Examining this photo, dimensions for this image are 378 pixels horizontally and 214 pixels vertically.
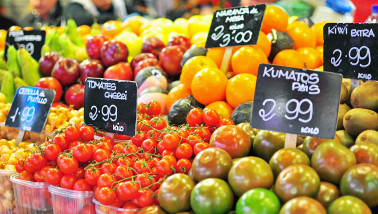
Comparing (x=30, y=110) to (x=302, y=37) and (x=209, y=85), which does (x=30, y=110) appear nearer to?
(x=209, y=85)

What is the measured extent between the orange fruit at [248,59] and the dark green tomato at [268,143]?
0.73 meters

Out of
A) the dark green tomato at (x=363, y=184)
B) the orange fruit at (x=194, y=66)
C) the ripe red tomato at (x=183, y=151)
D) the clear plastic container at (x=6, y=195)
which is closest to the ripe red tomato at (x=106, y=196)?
the ripe red tomato at (x=183, y=151)

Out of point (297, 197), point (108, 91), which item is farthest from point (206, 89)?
point (297, 197)

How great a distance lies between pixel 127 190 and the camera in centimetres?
133

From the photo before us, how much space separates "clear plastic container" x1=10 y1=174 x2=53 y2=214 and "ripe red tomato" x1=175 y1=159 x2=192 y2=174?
573 mm

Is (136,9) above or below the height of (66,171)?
above

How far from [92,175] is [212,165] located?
0.47 meters

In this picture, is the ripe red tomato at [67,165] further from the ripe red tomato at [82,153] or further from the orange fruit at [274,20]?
the orange fruit at [274,20]

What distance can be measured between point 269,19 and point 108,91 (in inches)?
47.1

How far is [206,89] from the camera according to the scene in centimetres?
209

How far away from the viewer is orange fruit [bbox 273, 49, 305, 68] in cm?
218

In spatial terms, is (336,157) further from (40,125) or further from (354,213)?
(40,125)

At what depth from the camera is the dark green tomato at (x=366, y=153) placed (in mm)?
1278

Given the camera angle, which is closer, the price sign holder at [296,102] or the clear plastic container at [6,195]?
the price sign holder at [296,102]
